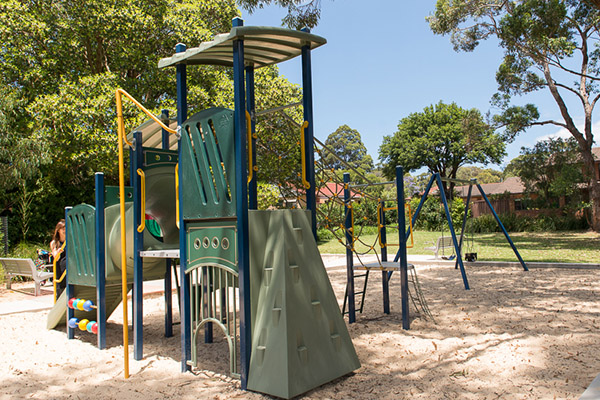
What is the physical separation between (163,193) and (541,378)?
13.7 feet

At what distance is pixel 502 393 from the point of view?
10.8 ft

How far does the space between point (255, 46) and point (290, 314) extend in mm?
2504

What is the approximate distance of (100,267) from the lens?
4.88 metres

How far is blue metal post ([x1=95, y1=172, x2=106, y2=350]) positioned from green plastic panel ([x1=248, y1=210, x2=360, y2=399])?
2.18 metres

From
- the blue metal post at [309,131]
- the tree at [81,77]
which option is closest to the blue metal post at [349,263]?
the blue metal post at [309,131]

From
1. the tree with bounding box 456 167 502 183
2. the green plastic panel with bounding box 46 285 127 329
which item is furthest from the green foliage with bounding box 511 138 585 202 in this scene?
the tree with bounding box 456 167 502 183

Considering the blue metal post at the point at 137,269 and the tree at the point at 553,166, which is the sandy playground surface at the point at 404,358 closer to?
the blue metal post at the point at 137,269

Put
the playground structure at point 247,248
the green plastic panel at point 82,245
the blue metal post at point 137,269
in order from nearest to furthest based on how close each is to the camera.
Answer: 1. the playground structure at point 247,248
2. the blue metal post at point 137,269
3. the green plastic panel at point 82,245

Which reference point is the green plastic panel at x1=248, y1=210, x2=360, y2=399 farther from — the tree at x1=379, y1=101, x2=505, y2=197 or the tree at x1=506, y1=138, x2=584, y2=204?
the tree at x1=379, y1=101, x2=505, y2=197

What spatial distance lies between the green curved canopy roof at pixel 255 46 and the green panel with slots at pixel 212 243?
1.52 meters

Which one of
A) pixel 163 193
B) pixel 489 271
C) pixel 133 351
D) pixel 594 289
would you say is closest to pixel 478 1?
pixel 489 271

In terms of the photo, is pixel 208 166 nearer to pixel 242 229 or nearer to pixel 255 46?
pixel 242 229

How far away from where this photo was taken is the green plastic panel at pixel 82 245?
16.8 feet

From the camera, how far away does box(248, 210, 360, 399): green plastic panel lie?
332cm
